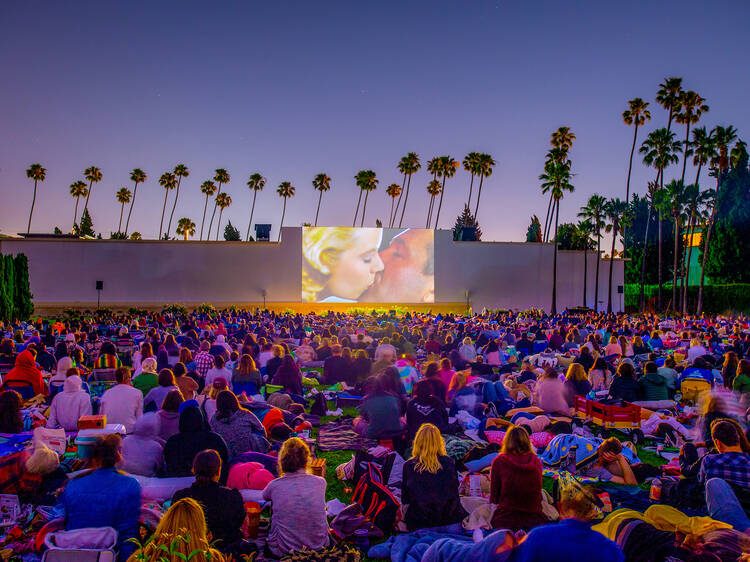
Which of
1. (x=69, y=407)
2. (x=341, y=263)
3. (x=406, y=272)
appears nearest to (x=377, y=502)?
(x=69, y=407)

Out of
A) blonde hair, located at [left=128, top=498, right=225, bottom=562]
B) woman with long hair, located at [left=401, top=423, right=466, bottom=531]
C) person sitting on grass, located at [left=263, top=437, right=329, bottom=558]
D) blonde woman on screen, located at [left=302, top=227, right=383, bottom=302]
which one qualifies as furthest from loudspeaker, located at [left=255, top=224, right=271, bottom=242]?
blonde hair, located at [left=128, top=498, right=225, bottom=562]

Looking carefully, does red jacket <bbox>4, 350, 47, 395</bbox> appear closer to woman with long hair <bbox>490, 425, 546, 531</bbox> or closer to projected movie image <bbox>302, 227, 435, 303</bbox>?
woman with long hair <bbox>490, 425, 546, 531</bbox>

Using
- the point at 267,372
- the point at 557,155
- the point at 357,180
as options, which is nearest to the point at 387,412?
the point at 267,372

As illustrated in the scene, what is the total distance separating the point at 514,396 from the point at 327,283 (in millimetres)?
28640

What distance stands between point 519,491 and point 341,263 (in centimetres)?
3292

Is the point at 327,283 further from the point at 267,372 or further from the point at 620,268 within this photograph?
the point at 267,372

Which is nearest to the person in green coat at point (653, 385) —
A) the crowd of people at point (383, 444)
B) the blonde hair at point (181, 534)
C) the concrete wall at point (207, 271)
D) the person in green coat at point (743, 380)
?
the crowd of people at point (383, 444)

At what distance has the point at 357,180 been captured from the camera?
5719 centimetres

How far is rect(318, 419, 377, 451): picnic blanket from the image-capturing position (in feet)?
22.4

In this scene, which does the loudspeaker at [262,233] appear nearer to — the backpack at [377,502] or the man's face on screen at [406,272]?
the man's face on screen at [406,272]

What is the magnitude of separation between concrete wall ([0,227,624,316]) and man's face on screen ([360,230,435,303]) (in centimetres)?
155

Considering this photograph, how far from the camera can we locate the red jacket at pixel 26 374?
794 cm

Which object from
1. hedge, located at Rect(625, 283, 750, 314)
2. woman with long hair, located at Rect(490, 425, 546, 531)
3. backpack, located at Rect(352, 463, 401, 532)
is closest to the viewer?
woman with long hair, located at Rect(490, 425, 546, 531)

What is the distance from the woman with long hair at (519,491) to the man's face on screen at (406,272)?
3212cm
